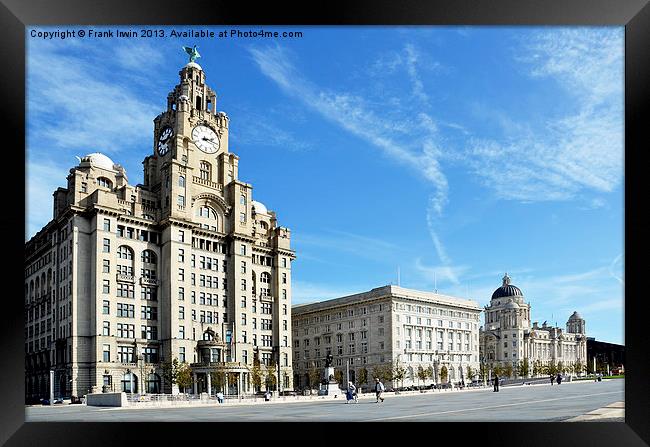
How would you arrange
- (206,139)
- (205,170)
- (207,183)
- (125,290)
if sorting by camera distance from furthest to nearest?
(206,139) < (205,170) < (207,183) < (125,290)

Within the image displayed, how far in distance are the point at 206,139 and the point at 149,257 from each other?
12.8 m

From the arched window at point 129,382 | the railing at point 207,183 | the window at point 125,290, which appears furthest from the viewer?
the railing at point 207,183

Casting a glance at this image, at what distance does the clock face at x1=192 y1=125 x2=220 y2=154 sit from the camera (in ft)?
198

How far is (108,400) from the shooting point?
110ft

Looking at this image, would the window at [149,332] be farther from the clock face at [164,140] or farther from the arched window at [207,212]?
the clock face at [164,140]

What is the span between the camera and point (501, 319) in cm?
10844

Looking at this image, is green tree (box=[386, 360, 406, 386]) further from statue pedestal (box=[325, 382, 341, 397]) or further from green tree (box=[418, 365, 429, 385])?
statue pedestal (box=[325, 382, 341, 397])

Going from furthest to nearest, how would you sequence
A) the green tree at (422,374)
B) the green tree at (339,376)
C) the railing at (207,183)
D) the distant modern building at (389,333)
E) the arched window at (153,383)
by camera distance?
the green tree at (339,376), the distant modern building at (389,333), the green tree at (422,374), the railing at (207,183), the arched window at (153,383)

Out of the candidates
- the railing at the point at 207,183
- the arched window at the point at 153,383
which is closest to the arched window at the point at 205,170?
the railing at the point at 207,183

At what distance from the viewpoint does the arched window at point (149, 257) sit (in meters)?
54.7

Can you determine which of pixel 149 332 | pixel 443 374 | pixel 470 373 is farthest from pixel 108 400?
pixel 470 373
